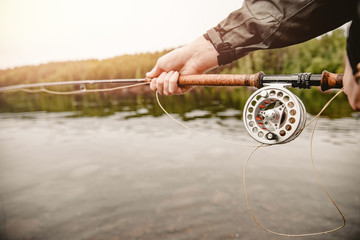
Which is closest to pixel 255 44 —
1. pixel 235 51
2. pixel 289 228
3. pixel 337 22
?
pixel 235 51

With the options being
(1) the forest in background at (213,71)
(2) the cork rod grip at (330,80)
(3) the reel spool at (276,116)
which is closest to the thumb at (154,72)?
(3) the reel spool at (276,116)

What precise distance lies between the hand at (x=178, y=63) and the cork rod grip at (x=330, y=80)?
3.18 feet

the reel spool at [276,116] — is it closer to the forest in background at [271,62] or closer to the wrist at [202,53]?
the wrist at [202,53]

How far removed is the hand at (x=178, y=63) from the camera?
96.3 inches

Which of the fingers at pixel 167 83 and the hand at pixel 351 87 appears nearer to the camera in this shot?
the hand at pixel 351 87

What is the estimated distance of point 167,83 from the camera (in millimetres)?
2467

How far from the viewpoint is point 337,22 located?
1836mm

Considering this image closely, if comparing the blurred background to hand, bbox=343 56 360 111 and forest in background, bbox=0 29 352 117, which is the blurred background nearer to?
hand, bbox=343 56 360 111

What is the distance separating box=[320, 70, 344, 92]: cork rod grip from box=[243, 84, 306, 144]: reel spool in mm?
174

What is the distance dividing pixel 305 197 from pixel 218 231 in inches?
139

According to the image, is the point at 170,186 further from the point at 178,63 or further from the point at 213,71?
the point at 213,71

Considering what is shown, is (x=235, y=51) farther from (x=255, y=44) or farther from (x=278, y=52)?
(x=278, y=52)

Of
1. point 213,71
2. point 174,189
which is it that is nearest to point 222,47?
point 174,189

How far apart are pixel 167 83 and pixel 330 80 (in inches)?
50.3
